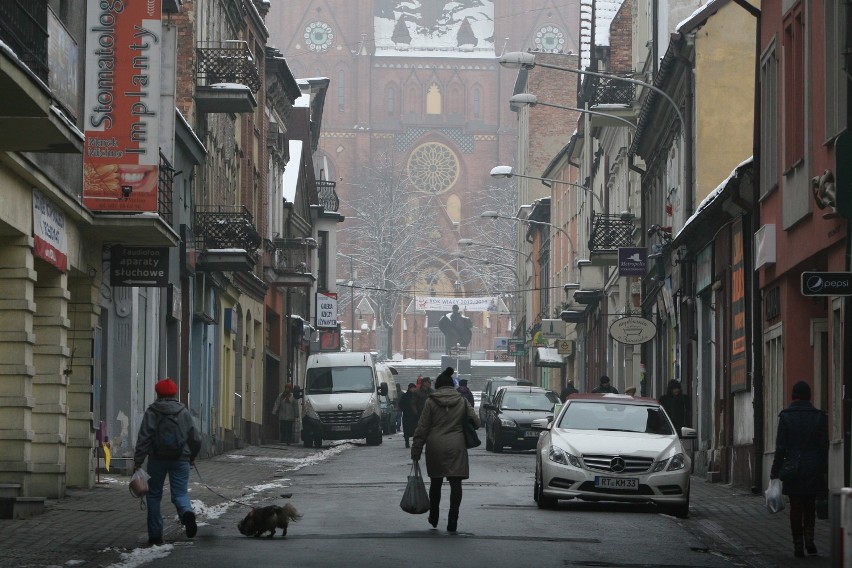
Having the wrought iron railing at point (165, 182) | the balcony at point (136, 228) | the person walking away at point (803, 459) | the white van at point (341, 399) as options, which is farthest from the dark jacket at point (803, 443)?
the white van at point (341, 399)

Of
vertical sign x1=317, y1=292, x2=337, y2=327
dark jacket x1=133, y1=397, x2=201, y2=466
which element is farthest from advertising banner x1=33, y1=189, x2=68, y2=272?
vertical sign x1=317, y1=292, x2=337, y2=327

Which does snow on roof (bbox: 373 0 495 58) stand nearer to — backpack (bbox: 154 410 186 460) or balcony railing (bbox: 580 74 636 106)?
balcony railing (bbox: 580 74 636 106)

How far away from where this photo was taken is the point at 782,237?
2334cm

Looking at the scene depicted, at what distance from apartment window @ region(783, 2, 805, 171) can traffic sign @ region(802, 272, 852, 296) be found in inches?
300

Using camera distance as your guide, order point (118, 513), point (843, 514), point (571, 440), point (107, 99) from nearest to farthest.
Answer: point (843, 514) < point (118, 513) < point (571, 440) < point (107, 99)

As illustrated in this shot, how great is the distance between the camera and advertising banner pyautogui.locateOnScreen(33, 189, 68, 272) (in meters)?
19.8

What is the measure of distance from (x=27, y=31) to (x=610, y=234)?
97.6 feet

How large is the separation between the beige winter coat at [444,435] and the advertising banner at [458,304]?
9901 centimetres

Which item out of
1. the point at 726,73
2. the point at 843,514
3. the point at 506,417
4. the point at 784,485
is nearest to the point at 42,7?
the point at 784,485

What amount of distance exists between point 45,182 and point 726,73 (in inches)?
620

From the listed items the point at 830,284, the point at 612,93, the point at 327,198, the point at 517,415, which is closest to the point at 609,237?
the point at 612,93

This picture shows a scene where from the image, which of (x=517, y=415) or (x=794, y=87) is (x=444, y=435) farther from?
(x=517, y=415)

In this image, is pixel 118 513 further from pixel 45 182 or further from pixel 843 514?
pixel 843 514

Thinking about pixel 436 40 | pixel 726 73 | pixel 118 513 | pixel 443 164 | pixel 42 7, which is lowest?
pixel 118 513
